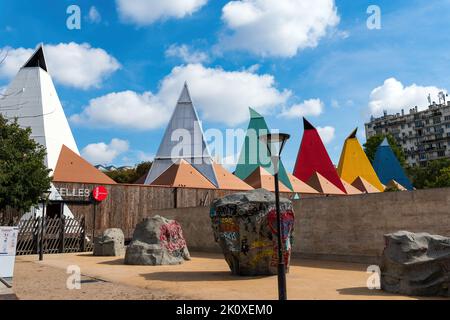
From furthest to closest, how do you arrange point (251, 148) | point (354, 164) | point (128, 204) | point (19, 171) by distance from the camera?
point (354, 164) < point (251, 148) < point (128, 204) < point (19, 171)

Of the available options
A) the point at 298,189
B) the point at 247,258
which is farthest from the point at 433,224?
the point at 298,189

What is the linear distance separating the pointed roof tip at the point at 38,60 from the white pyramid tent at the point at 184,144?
1181 centimetres

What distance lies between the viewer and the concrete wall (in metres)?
10.9

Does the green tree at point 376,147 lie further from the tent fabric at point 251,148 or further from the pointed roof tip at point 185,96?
the pointed roof tip at point 185,96

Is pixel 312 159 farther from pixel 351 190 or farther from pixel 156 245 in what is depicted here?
pixel 156 245

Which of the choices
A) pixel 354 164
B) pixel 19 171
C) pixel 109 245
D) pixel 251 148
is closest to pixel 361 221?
pixel 109 245

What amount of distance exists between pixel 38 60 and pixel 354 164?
35936mm

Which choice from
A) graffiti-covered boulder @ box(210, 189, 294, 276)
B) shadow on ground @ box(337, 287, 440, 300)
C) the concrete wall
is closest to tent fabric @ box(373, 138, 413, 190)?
the concrete wall

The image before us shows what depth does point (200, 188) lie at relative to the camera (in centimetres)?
2547

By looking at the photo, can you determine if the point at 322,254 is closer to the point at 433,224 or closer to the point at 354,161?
the point at 433,224

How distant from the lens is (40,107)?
27094 mm
